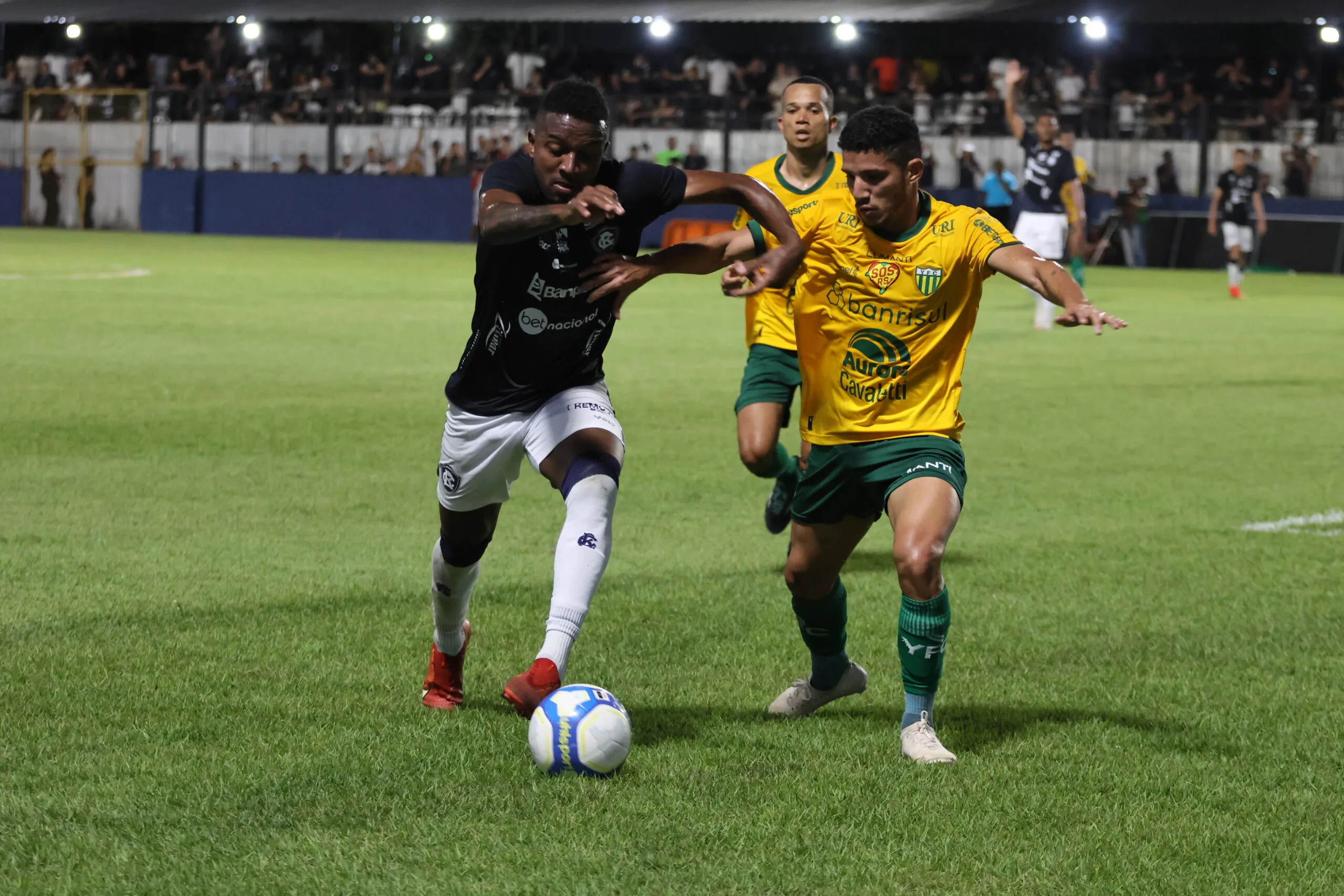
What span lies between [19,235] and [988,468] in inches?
1299

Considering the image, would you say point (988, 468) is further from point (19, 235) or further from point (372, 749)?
point (19, 235)

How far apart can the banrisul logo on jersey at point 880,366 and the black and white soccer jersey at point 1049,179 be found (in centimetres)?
1646

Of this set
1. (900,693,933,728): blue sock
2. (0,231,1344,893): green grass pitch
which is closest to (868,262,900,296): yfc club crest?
(900,693,933,728): blue sock

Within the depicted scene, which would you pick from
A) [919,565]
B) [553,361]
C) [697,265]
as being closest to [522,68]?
[697,265]

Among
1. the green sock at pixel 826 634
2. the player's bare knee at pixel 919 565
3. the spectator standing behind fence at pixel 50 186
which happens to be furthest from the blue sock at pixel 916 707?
the spectator standing behind fence at pixel 50 186

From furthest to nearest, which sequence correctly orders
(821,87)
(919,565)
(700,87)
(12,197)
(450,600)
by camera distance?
1. (12,197)
2. (700,87)
3. (821,87)
4. (450,600)
5. (919,565)

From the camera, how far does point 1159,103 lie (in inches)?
1468

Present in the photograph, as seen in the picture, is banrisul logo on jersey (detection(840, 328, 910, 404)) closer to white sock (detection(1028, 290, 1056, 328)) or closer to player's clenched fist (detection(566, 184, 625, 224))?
player's clenched fist (detection(566, 184, 625, 224))

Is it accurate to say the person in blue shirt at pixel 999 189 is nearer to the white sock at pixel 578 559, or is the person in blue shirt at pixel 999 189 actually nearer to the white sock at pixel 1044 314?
the white sock at pixel 1044 314

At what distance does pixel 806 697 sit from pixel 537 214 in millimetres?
1798

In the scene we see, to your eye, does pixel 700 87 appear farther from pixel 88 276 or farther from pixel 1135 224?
pixel 88 276

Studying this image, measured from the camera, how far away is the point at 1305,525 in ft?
30.9

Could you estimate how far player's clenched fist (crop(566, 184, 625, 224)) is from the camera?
4.82 metres

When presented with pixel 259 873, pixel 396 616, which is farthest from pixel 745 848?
pixel 396 616
